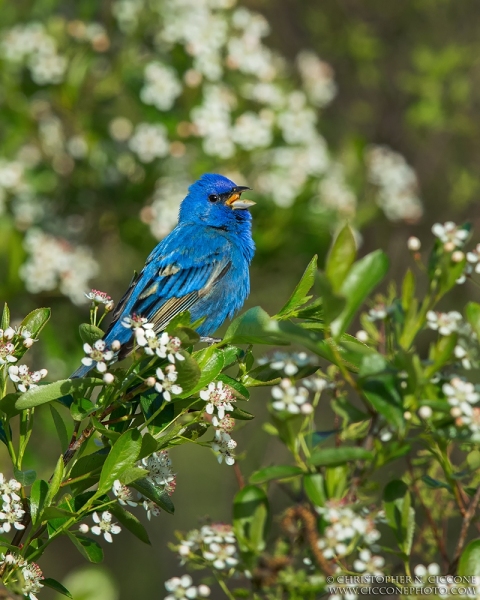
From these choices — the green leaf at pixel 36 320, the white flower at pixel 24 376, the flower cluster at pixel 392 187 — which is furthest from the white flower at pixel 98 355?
the flower cluster at pixel 392 187

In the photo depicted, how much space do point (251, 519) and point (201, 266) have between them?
3024mm

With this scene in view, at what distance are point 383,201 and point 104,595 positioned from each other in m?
3.69

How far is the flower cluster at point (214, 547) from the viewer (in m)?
1.49

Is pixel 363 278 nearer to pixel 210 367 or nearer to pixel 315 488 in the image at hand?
pixel 315 488

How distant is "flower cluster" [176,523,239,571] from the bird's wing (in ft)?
8.04

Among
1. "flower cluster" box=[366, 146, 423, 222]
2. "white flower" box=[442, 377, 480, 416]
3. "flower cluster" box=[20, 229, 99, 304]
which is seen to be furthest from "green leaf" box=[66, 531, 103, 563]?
"flower cluster" box=[366, 146, 423, 222]

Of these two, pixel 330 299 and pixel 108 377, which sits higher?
pixel 330 299

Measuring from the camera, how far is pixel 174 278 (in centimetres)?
438

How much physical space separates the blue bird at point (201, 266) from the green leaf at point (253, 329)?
2061mm

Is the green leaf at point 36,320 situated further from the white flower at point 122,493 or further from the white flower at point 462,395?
the white flower at point 462,395

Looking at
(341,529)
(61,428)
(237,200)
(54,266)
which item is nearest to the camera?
(341,529)

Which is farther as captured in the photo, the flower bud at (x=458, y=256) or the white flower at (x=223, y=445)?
the white flower at (x=223, y=445)

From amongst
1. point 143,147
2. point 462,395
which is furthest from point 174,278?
point 462,395

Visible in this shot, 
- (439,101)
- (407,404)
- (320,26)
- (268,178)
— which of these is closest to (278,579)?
(407,404)
